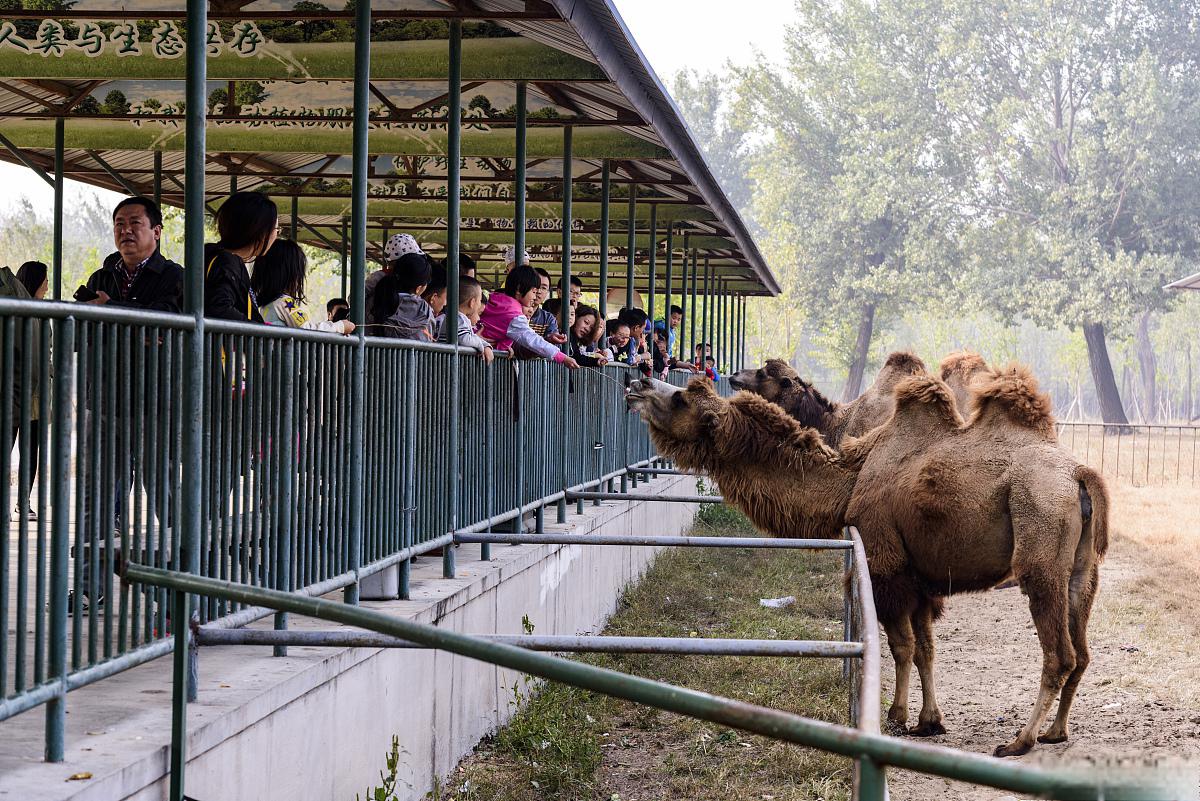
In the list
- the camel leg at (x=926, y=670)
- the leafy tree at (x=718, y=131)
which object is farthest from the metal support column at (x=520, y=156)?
A: the leafy tree at (x=718, y=131)

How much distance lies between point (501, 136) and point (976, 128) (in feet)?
182

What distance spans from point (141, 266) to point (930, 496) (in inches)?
197

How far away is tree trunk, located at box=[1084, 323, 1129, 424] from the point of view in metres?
57.2

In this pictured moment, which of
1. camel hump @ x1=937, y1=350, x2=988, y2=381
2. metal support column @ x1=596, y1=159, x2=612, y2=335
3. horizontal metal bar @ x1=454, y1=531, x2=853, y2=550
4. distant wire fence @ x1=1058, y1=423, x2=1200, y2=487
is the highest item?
metal support column @ x1=596, y1=159, x2=612, y2=335

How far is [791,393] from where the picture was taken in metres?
15.4

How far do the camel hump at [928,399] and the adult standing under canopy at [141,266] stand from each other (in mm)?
5049

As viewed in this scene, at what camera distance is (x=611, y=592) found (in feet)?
40.6

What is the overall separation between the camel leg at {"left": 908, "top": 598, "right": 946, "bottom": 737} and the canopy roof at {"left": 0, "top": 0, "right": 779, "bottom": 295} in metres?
3.81

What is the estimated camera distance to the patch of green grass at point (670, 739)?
23.3ft

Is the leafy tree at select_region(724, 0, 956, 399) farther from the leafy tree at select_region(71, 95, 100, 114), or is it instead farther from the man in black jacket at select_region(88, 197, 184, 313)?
the man in black jacket at select_region(88, 197, 184, 313)

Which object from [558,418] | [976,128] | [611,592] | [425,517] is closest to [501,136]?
[558,418]

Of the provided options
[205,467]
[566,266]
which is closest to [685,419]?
[566,266]

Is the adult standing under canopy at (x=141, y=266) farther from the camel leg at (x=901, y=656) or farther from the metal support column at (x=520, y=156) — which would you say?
the camel leg at (x=901, y=656)

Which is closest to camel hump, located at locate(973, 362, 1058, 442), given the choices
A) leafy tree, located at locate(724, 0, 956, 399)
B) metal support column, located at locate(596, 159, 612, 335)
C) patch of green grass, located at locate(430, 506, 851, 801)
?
patch of green grass, located at locate(430, 506, 851, 801)
